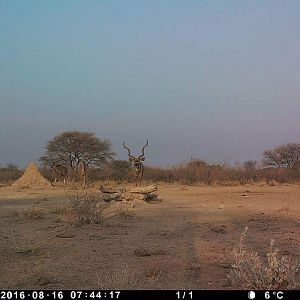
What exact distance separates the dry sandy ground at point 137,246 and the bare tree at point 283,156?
3654cm

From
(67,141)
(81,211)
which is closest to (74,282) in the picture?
(81,211)

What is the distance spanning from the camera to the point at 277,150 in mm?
49312

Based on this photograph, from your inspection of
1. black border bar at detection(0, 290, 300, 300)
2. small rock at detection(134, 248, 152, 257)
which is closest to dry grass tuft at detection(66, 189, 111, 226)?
small rock at detection(134, 248, 152, 257)

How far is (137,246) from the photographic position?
8.00 m

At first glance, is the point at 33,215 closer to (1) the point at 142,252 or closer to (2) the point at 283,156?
(1) the point at 142,252

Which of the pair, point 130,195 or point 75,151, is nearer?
point 130,195

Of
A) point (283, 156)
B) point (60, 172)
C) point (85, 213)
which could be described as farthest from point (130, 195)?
point (283, 156)

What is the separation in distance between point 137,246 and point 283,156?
43033mm

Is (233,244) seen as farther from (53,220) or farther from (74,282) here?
(53,220)

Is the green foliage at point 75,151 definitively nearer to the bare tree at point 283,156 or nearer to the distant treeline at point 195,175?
the distant treeline at point 195,175

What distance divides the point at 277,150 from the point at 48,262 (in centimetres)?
4495

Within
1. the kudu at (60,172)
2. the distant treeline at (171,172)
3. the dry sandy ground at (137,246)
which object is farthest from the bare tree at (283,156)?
the dry sandy ground at (137,246)

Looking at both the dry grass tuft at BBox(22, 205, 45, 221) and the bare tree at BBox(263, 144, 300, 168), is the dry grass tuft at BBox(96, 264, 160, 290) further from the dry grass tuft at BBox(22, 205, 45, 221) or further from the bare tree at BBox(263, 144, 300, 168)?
the bare tree at BBox(263, 144, 300, 168)

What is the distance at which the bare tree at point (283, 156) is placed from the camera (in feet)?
158
